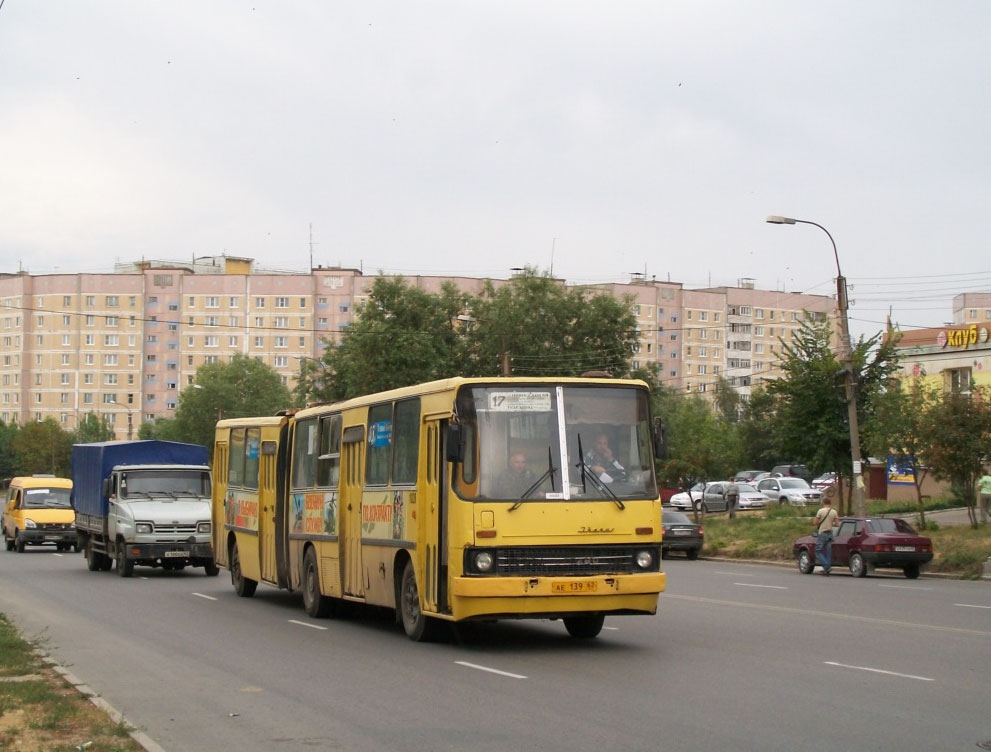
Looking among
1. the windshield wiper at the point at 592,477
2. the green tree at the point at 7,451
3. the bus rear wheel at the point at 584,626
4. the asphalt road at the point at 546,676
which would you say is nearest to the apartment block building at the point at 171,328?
the green tree at the point at 7,451

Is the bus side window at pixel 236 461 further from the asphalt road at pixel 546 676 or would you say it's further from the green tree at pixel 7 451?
the green tree at pixel 7 451

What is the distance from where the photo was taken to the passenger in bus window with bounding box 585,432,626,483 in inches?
598

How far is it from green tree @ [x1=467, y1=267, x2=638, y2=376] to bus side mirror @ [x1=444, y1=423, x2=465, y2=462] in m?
66.1

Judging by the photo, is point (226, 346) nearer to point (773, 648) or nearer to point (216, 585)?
point (216, 585)

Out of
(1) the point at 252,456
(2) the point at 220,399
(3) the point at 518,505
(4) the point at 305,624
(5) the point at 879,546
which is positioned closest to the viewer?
(3) the point at 518,505

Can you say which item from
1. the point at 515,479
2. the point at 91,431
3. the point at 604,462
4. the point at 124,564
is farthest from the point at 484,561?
the point at 91,431

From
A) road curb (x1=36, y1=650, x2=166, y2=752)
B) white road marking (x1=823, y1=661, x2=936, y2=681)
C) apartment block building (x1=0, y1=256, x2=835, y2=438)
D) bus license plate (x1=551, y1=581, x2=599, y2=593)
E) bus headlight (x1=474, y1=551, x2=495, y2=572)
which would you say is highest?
apartment block building (x1=0, y1=256, x2=835, y2=438)

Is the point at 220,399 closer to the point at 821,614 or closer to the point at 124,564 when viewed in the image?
the point at 124,564

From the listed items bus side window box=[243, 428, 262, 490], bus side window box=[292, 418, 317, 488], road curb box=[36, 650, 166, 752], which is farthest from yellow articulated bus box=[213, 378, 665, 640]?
bus side window box=[243, 428, 262, 490]

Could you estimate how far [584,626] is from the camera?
16.5 metres

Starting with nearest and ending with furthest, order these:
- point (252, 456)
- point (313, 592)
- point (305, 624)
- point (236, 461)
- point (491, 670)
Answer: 1. point (491, 670)
2. point (305, 624)
3. point (313, 592)
4. point (252, 456)
5. point (236, 461)

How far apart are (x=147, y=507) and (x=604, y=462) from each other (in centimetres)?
1717

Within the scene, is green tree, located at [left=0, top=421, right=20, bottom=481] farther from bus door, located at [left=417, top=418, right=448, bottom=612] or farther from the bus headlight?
the bus headlight

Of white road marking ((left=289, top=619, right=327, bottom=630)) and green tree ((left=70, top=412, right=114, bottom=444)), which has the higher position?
green tree ((left=70, top=412, right=114, bottom=444))
